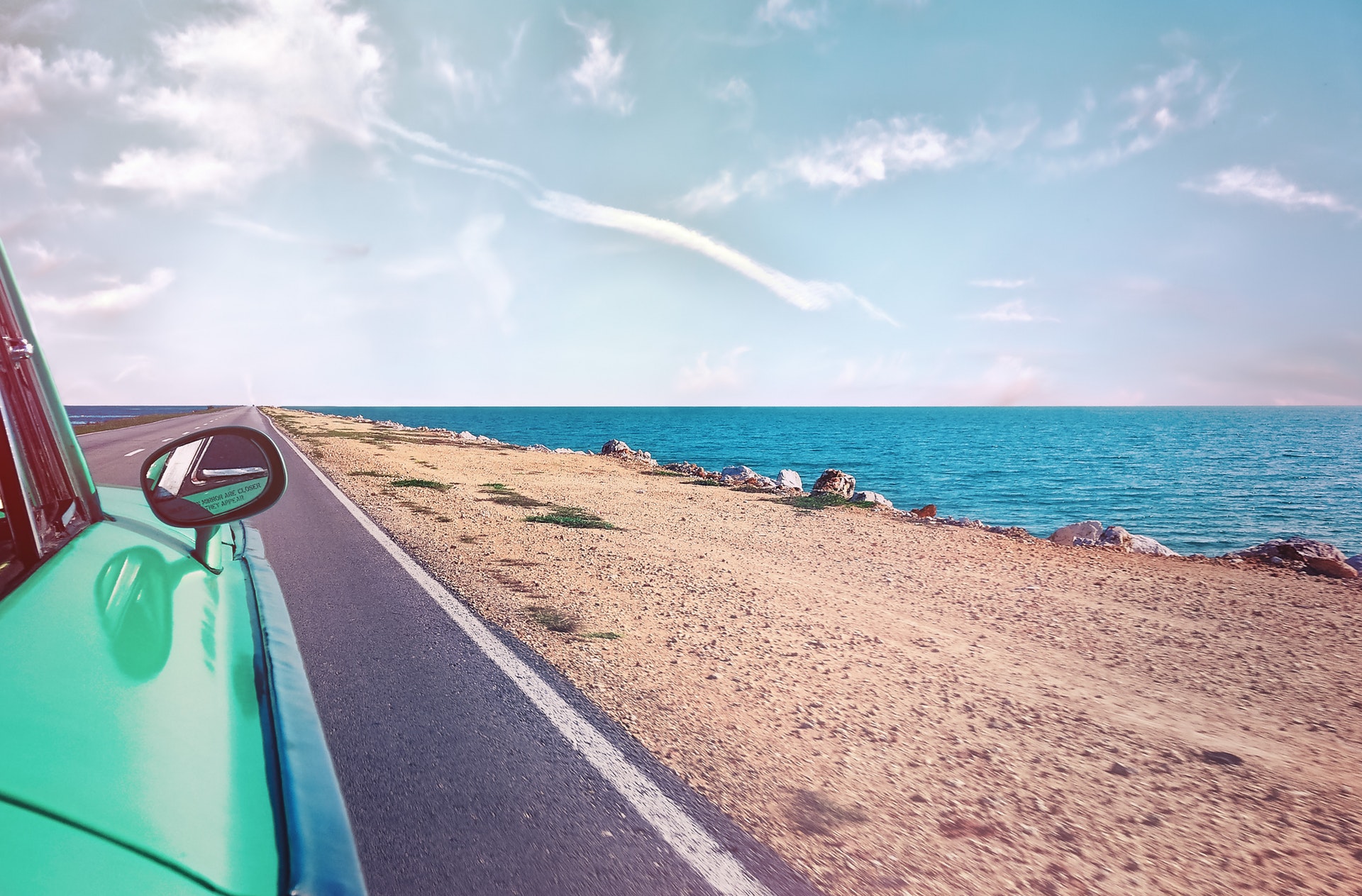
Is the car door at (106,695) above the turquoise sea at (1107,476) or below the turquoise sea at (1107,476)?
above

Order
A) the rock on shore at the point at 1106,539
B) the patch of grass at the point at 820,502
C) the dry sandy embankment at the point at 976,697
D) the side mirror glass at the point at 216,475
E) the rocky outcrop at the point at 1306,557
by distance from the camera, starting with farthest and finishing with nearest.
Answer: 1. the patch of grass at the point at 820,502
2. the rock on shore at the point at 1106,539
3. the rocky outcrop at the point at 1306,557
4. the dry sandy embankment at the point at 976,697
5. the side mirror glass at the point at 216,475

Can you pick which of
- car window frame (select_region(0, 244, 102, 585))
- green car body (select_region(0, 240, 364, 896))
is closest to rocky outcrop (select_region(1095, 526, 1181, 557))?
green car body (select_region(0, 240, 364, 896))

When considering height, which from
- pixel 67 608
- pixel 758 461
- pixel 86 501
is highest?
pixel 86 501

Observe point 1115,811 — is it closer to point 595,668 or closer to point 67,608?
point 595,668

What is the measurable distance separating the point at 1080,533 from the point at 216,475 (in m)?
14.1

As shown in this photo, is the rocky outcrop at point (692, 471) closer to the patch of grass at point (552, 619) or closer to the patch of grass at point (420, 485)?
the patch of grass at point (420, 485)

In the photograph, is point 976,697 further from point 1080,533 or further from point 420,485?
point 420,485

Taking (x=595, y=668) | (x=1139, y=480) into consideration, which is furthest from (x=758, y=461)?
(x=595, y=668)

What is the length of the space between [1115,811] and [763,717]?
5.88 feet

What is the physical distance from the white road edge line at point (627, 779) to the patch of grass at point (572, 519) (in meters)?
5.16

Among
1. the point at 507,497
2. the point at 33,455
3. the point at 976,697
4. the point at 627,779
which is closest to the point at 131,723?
the point at 33,455

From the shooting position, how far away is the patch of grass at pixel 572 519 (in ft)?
36.2

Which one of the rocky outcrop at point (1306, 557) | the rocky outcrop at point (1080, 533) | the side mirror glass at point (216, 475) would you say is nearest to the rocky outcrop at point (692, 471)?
the rocky outcrop at point (1080, 533)

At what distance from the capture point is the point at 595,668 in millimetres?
4781
